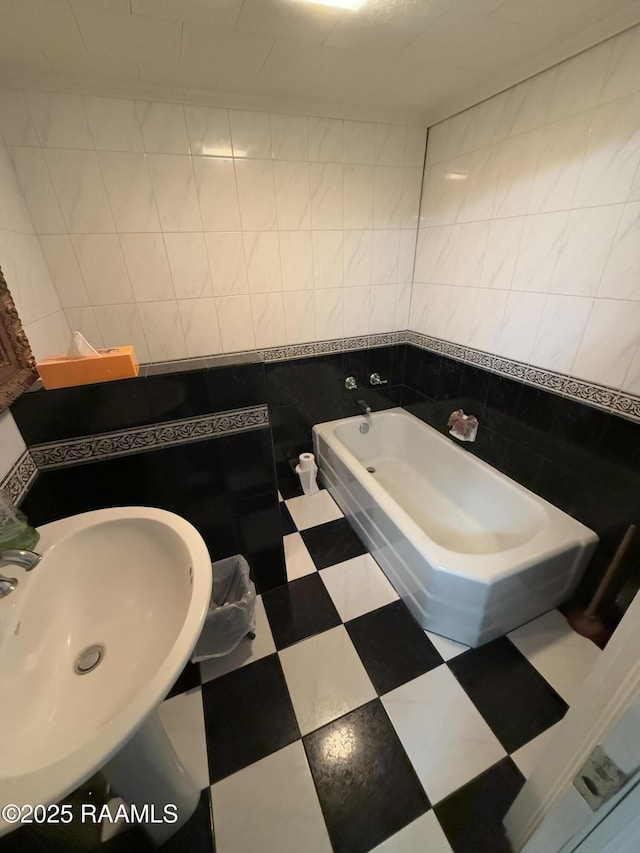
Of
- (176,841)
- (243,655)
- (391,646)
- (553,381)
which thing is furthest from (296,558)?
(553,381)

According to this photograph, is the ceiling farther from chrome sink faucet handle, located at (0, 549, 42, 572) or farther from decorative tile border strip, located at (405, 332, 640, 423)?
chrome sink faucet handle, located at (0, 549, 42, 572)

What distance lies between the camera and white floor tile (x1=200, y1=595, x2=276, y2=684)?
1271 millimetres

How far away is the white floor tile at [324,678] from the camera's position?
1149 mm

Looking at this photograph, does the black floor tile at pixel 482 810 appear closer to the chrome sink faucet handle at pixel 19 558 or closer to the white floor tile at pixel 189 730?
the white floor tile at pixel 189 730

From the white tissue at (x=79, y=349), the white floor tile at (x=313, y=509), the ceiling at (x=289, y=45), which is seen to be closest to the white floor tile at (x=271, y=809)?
the white floor tile at (x=313, y=509)

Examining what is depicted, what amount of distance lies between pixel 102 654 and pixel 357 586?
1117 millimetres

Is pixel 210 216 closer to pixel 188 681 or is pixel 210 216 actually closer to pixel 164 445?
pixel 164 445

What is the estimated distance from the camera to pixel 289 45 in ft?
3.64

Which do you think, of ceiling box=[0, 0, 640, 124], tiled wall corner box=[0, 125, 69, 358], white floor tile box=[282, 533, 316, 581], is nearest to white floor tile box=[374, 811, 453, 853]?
white floor tile box=[282, 533, 316, 581]

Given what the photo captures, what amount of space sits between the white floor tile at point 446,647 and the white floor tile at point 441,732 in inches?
2.4

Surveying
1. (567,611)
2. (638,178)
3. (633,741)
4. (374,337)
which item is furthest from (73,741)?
(374,337)

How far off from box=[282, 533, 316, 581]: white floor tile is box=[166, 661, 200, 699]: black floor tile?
524mm

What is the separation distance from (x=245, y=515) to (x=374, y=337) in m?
1.46

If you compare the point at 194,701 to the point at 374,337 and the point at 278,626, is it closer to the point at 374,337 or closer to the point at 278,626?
the point at 278,626
